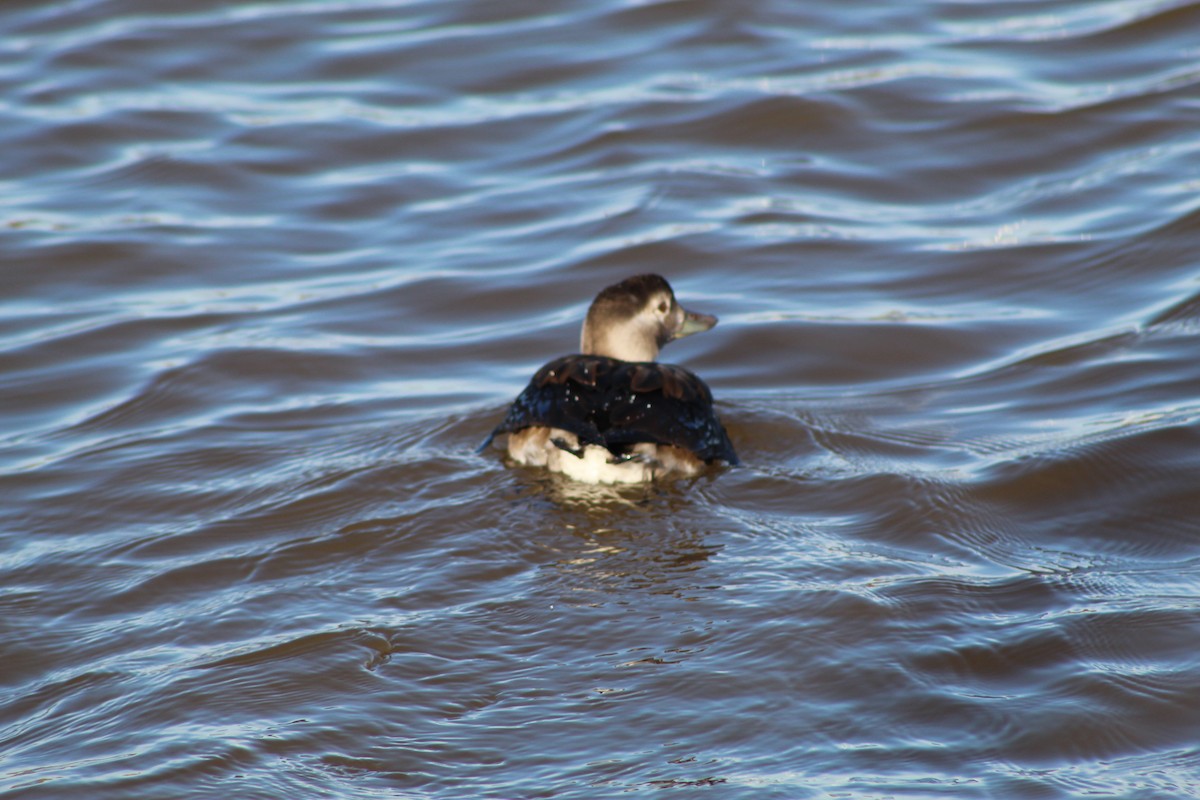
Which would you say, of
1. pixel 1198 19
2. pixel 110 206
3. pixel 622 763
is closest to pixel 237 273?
pixel 110 206

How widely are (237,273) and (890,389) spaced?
432 centimetres

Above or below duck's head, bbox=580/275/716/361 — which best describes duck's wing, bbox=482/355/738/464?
below

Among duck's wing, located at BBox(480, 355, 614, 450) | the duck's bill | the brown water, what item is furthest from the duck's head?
duck's wing, located at BBox(480, 355, 614, 450)

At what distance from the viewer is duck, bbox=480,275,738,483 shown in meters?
6.37

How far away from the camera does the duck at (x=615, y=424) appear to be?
20.9ft

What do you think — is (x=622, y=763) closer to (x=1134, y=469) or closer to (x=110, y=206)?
(x=1134, y=469)

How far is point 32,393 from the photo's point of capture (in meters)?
8.05

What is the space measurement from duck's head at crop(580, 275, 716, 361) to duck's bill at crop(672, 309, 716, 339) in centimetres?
17

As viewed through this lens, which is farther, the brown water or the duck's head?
the duck's head

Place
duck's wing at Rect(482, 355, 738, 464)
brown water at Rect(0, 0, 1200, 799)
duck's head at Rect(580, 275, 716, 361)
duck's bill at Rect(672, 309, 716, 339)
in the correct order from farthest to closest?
duck's bill at Rect(672, 309, 716, 339) → duck's head at Rect(580, 275, 716, 361) → duck's wing at Rect(482, 355, 738, 464) → brown water at Rect(0, 0, 1200, 799)

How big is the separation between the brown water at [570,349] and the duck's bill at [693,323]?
1.08 ft

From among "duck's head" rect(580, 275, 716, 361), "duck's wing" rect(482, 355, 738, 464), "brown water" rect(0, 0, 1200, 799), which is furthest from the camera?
"duck's head" rect(580, 275, 716, 361)

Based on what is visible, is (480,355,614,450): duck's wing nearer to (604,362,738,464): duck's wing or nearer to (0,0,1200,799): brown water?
(604,362,738,464): duck's wing

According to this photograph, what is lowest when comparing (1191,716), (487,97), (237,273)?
(1191,716)
